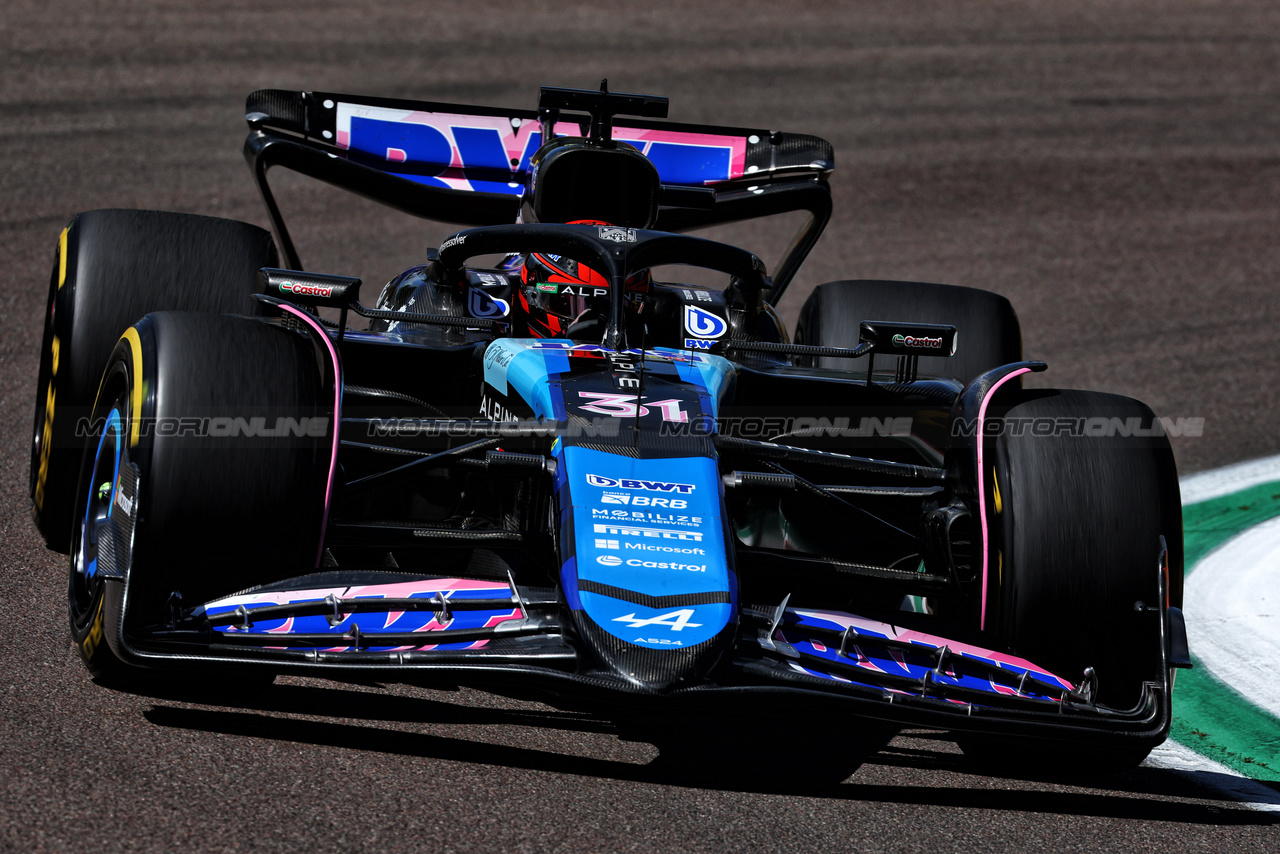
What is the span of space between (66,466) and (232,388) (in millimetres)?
1346

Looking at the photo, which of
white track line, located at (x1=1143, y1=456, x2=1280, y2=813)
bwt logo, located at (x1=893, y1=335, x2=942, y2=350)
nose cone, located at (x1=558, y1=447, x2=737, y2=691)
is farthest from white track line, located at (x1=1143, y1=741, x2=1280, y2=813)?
nose cone, located at (x1=558, y1=447, x2=737, y2=691)

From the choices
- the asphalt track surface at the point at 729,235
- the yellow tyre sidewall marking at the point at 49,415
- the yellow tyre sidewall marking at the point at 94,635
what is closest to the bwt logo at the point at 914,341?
the asphalt track surface at the point at 729,235

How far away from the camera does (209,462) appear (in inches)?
155

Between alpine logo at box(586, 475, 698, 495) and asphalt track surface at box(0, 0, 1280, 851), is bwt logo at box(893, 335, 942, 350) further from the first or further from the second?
asphalt track surface at box(0, 0, 1280, 851)

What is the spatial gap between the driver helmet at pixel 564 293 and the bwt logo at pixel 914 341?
→ 1.06m

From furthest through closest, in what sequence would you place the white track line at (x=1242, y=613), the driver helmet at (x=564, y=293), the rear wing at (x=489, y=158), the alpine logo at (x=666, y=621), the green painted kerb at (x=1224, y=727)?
the rear wing at (x=489, y=158)
the driver helmet at (x=564, y=293)
the white track line at (x=1242, y=613)
the green painted kerb at (x=1224, y=727)
the alpine logo at (x=666, y=621)

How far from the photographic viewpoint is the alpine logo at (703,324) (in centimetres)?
611

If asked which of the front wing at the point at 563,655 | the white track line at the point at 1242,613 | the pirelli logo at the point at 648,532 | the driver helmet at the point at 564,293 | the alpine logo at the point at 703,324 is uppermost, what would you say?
the driver helmet at the point at 564,293

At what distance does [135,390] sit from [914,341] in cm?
234

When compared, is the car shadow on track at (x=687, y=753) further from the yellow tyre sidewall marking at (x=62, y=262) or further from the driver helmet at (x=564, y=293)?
the yellow tyre sidewall marking at (x=62, y=262)

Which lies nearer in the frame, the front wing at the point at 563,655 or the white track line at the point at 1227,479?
the front wing at the point at 563,655

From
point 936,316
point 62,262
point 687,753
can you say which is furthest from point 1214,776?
point 62,262

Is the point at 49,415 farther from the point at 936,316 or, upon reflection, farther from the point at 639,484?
the point at 936,316

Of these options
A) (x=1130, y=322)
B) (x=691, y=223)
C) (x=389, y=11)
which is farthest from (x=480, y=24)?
(x=691, y=223)
